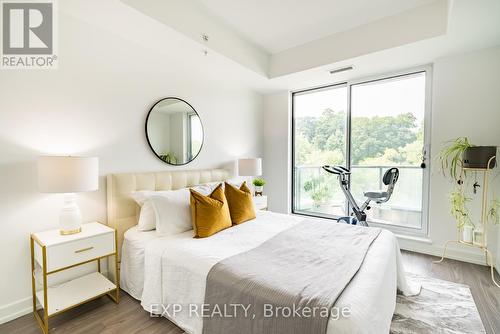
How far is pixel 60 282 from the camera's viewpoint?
214 centimetres

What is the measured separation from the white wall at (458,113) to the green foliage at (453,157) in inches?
2.8

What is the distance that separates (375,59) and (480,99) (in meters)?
1.31

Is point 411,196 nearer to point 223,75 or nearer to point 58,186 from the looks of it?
point 223,75

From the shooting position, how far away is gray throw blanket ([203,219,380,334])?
3.86 ft

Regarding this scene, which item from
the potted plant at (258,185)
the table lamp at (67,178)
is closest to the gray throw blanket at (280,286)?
the table lamp at (67,178)

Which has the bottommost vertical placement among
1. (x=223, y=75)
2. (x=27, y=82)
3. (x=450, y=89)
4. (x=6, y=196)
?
(x=6, y=196)

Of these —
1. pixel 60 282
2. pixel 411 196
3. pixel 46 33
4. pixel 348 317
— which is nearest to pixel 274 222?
pixel 348 317

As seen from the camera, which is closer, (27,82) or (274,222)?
(27,82)

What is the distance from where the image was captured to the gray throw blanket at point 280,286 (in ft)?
3.86

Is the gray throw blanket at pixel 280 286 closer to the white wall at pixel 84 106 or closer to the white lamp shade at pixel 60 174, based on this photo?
the white lamp shade at pixel 60 174

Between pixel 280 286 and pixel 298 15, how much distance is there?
2843 millimetres

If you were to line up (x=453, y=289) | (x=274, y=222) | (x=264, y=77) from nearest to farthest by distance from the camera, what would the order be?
(x=453, y=289), (x=274, y=222), (x=264, y=77)

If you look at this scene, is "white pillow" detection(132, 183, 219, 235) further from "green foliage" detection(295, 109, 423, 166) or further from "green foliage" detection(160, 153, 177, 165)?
"green foliage" detection(295, 109, 423, 166)

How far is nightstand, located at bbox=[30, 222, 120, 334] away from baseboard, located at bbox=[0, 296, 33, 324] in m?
0.07
